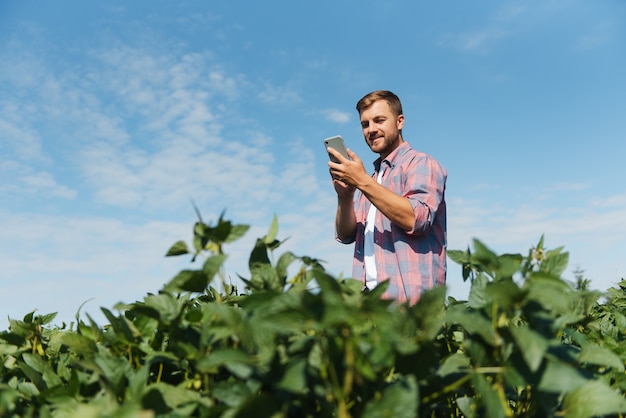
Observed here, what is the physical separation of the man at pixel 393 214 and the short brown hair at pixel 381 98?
1.8 inches

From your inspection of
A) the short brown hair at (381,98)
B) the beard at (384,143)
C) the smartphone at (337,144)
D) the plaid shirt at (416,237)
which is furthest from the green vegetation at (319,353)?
the short brown hair at (381,98)

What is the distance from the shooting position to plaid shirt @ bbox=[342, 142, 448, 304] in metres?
3.68

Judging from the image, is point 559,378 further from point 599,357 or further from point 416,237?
point 416,237

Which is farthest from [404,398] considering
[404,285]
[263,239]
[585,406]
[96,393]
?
[404,285]

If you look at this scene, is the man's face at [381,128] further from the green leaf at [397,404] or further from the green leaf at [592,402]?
the green leaf at [397,404]

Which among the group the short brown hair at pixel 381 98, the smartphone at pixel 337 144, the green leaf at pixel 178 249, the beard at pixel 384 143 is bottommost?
the green leaf at pixel 178 249

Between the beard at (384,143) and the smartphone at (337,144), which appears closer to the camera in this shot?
the smartphone at (337,144)

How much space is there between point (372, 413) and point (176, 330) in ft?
2.14

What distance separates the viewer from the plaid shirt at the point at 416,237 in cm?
368

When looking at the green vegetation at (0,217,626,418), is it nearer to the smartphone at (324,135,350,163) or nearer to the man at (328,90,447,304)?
the man at (328,90,447,304)

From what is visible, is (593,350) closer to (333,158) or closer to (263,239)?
(263,239)

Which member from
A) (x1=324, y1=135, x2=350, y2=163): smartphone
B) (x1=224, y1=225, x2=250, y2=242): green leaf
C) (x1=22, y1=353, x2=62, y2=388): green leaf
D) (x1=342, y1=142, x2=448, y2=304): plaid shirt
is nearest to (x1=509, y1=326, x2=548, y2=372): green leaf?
(x1=224, y1=225, x2=250, y2=242): green leaf

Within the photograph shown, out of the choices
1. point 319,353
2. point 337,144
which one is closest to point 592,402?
point 319,353

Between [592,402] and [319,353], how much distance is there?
2.32 ft
